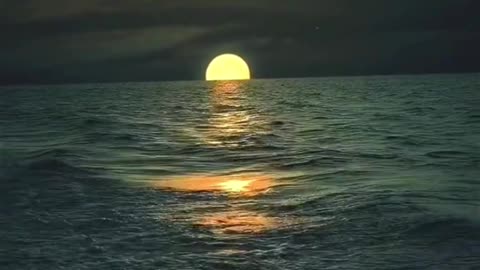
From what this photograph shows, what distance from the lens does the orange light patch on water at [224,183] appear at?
13.8 m

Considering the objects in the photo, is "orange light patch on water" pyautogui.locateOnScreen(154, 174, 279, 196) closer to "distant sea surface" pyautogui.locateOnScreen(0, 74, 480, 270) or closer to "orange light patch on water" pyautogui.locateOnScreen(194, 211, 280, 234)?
"distant sea surface" pyautogui.locateOnScreen(0, 74, 480, 270)

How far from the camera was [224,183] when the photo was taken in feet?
49.0

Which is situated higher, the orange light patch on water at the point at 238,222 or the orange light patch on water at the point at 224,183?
the orange light patch on water at the point at 224,183

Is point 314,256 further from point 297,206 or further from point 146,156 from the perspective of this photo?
point 146,156

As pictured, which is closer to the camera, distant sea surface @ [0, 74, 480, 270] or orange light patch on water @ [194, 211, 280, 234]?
distant sea surface @ [0, 74, 480, 270]

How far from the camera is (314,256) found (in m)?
8.25

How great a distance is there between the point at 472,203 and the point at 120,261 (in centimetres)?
680

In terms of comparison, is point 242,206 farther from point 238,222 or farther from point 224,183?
point 224,183

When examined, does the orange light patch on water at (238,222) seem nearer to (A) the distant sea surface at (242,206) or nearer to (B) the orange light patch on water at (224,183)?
(A) the distant sea surface at (242,206)

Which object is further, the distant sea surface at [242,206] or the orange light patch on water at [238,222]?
the orange light patch on water at [238,222]

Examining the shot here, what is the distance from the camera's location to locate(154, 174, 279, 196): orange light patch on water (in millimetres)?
13812

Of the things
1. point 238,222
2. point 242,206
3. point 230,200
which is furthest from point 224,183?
point 238,222

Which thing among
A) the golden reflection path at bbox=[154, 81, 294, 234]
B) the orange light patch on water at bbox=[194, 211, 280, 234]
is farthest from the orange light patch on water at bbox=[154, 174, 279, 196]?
the orange light patch on water at bbox=[194, 211, 280, 234]

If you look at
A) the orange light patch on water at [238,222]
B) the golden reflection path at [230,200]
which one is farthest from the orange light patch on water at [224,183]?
the orange light patch on water at [238,222]
